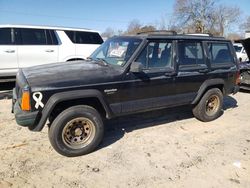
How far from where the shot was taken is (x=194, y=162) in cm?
395

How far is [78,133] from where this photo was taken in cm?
411

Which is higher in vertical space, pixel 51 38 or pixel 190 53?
pixel 51 38

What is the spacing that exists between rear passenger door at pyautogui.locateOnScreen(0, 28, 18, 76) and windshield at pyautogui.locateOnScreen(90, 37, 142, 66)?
3737 millimetres

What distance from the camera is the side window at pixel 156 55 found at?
4539mm

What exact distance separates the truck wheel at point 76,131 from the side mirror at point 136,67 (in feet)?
3.05

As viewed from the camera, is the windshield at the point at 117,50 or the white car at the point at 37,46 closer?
the windshield at the point at 117,50

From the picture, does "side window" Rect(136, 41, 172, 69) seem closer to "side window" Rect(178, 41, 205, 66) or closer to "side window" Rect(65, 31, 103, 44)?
"side window" Rect(178, 41, 205, 66)

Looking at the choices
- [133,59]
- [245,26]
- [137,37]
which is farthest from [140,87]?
[245,26]

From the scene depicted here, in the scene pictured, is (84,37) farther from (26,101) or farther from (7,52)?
(26,101)

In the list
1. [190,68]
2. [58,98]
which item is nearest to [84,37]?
[190,68]

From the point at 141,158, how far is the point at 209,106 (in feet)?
8.36

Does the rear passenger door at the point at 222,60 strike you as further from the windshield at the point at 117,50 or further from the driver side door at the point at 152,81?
the windshield at the point at 117,50

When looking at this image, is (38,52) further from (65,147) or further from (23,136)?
(65,147)

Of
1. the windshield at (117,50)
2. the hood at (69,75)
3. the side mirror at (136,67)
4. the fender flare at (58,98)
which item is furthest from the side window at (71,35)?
the fender flare at (58,98)
